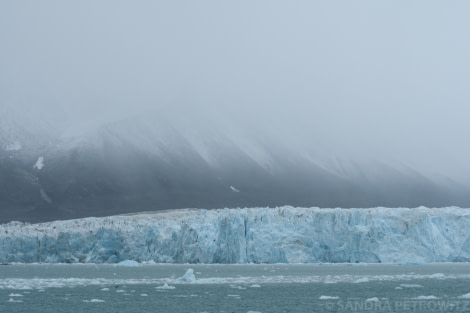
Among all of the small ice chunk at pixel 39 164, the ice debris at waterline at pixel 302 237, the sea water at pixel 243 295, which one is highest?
the small ice chunk at pixel 39 164

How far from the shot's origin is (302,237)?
5922 centimetres

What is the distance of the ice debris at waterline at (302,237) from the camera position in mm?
57469

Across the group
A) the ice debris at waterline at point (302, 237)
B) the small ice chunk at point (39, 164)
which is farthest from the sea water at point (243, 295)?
the small ice chunk at point (39, 164)

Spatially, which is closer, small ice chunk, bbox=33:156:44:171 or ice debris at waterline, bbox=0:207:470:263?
ice debris at waterline, bbox=0:207:470:263

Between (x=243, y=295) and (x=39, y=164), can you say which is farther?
(x=39, y=164)

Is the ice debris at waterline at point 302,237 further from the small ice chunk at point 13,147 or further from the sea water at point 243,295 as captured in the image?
the small ice chunk at point 13,147

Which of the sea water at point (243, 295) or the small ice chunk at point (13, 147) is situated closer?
the sea water at point (243, 295)

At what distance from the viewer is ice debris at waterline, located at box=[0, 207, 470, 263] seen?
57.5 meters

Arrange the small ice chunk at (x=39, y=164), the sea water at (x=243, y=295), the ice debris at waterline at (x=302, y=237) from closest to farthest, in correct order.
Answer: the sea water at (x=243, y=295) → the ice debris at waterline at (x=302, y=237) → the small ice chunk at (x=39, y=164)

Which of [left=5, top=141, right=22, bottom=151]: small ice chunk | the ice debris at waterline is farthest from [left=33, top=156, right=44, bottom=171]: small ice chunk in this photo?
the ice debris at waterline

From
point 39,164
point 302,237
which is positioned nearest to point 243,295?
point 302,237

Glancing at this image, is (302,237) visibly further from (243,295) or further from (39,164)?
(39,164)

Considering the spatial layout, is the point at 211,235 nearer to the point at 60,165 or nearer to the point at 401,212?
the point at 401,212

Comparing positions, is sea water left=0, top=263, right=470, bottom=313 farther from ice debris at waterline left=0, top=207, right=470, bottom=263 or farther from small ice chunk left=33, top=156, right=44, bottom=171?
small ice chunk left=33, top=156, right=44, bottom=171
